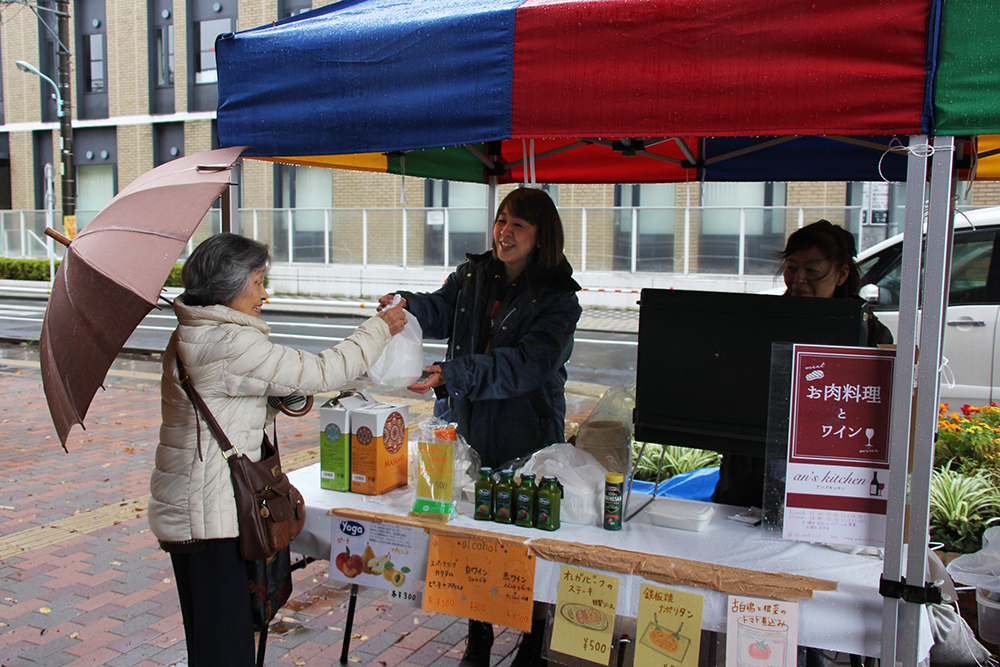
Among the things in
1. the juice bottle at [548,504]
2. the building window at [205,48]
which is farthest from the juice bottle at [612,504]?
the building window at [205,48]

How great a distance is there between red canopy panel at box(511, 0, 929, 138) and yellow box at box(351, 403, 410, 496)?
1.09 m

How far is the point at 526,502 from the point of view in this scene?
8.22 ft

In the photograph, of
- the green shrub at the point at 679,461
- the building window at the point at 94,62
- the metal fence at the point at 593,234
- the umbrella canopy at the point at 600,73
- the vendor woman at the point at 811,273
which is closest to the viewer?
the umbrella canopy at the point at 600,73

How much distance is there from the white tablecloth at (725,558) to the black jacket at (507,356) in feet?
1.43

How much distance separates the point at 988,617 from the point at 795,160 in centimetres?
229

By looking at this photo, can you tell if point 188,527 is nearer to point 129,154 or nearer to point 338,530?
point 338,530

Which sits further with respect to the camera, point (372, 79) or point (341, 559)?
point (341, 559)

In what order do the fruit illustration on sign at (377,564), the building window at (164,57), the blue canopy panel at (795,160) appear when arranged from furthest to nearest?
the building window at (164,57)
the blue canopy panel at (795,160)
the fruit illustration on sign at (377,564)

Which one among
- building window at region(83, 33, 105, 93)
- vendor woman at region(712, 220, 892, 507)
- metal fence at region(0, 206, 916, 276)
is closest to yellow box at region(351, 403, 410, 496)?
vendor woman at region(712, 220, 892, 507)

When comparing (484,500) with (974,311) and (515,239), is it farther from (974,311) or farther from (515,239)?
(974,311)

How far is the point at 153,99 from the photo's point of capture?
24875 mm

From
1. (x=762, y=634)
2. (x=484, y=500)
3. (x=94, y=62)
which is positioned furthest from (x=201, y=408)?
(x=94, y=62)

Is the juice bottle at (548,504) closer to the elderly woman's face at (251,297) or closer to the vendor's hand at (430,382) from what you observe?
the vendor's hand at (430,382)

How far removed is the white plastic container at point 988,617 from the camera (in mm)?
3006
